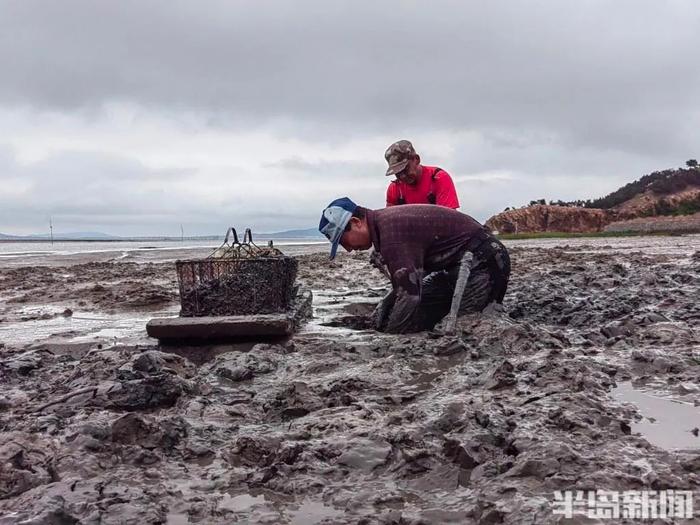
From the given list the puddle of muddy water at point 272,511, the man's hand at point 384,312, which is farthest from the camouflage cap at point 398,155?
the puddle of muddy water at point 272,511

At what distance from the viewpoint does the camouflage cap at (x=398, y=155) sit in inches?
261

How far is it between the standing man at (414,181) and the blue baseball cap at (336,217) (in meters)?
1.59

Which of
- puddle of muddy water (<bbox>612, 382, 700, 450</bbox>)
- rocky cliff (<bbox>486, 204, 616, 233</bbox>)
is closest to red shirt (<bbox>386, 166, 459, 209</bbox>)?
puddle of muddy water (<bbox>612, 382, 700, 450</bbox>)

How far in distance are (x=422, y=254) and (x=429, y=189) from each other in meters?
1.82

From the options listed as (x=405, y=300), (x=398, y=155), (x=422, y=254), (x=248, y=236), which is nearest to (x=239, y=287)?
(x=248, y=236)

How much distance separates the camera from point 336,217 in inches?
206

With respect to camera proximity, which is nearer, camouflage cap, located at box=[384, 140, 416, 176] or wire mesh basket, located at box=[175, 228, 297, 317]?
wire mesh basket, located at box=[175, 228, 297, 317]

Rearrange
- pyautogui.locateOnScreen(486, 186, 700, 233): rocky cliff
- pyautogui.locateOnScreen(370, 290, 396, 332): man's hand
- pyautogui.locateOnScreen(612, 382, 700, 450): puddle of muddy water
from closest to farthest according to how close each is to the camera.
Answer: pyautogui.locateOnScreen(612, 382, 700, 450): puddle of muddy water → pyautogui.locateOnScreen(370, 290, 396, 332): man's hand → pyautogui.locateOnScreen(486, 186, 700, 233): rocky cliff

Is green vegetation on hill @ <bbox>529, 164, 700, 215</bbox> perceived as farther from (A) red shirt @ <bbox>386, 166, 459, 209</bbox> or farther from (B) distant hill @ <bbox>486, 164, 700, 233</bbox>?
(A) red shirt @ <bbox>386, 166, 459, 209</bbox>

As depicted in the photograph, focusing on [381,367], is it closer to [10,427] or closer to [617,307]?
[10,427]

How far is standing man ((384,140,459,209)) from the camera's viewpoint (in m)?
6.68

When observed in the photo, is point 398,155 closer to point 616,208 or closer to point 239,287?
point 239,287

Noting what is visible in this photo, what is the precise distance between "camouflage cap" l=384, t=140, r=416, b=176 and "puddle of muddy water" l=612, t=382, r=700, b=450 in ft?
12.3

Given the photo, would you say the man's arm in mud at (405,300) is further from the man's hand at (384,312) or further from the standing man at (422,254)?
the man's hand at (384,312)
